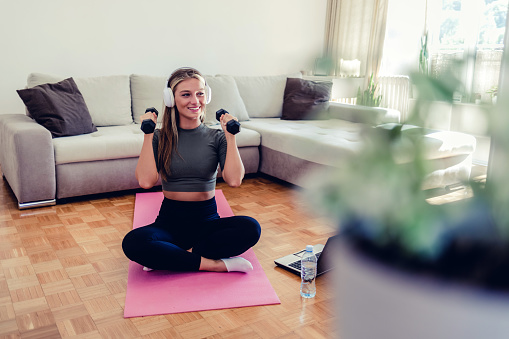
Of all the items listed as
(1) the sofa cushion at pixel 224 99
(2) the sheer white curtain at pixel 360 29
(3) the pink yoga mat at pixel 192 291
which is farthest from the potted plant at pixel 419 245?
(2) the sheer white curtain at pixel 360 29

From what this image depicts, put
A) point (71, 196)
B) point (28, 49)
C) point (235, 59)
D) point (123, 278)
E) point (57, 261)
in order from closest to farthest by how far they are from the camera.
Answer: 1. point (123, 278)
2. point (57, 261)
3. point (71, 196)
4. point (28, 49)
5. point (235, 59)

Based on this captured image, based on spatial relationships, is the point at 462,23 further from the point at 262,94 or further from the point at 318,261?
the point at 318,261

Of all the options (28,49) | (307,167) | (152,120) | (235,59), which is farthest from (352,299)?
(235,59)

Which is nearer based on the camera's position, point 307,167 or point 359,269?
point 359,269

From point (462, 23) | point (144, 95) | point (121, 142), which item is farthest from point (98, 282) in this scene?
point (462, 23)

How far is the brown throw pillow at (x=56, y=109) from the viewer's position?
301 centimetres

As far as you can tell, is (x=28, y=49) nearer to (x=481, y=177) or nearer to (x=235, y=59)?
(x=235, y=59)

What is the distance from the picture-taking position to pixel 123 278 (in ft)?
6.45

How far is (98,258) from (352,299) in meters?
2.06

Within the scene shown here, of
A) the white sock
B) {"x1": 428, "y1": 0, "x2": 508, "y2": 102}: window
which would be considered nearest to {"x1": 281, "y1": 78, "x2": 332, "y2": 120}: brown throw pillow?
{"x1": 428, "y1": 0, "x2": 508, "y2": 102}: window

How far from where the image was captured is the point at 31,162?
2.71 metres

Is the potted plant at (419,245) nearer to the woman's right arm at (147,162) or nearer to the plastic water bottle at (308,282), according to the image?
the plastic water bottle at (308,282)

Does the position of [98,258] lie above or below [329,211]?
below

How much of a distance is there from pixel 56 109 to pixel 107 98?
0.60 m
